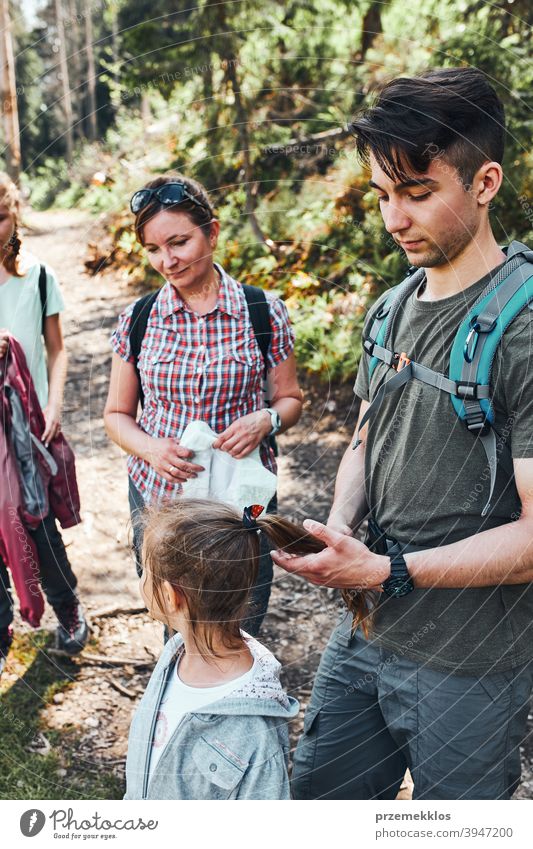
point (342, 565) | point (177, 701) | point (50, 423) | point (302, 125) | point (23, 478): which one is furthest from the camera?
point (302, 125)

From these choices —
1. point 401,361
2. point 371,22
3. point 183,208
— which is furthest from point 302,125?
point 401,361

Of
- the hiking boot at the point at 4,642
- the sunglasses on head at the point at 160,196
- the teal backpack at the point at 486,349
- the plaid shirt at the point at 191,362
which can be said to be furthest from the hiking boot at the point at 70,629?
the teal backpack at the point at 486,349

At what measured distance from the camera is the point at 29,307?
2.70 m

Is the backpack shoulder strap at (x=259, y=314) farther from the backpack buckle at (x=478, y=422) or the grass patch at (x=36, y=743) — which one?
the grass patch at (x=36, y=743)

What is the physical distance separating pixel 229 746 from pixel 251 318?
127 cm

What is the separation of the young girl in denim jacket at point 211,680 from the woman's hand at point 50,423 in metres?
1.20

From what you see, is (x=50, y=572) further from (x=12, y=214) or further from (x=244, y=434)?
(x=12, y=214)

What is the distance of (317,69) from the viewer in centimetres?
689

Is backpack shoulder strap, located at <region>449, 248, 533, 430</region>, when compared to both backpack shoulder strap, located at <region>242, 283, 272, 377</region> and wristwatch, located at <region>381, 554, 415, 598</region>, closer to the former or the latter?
wristwatch, located at <region>381, 554, 415, 598</region>

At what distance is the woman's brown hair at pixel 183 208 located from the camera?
2.11 meters

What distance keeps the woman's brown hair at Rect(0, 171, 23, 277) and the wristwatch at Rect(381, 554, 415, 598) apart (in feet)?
Result: 5.93

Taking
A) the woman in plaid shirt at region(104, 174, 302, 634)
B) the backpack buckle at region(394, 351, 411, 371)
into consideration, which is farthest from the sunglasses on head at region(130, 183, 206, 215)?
the backpack buckle at region(394, 351, 411, 371)
